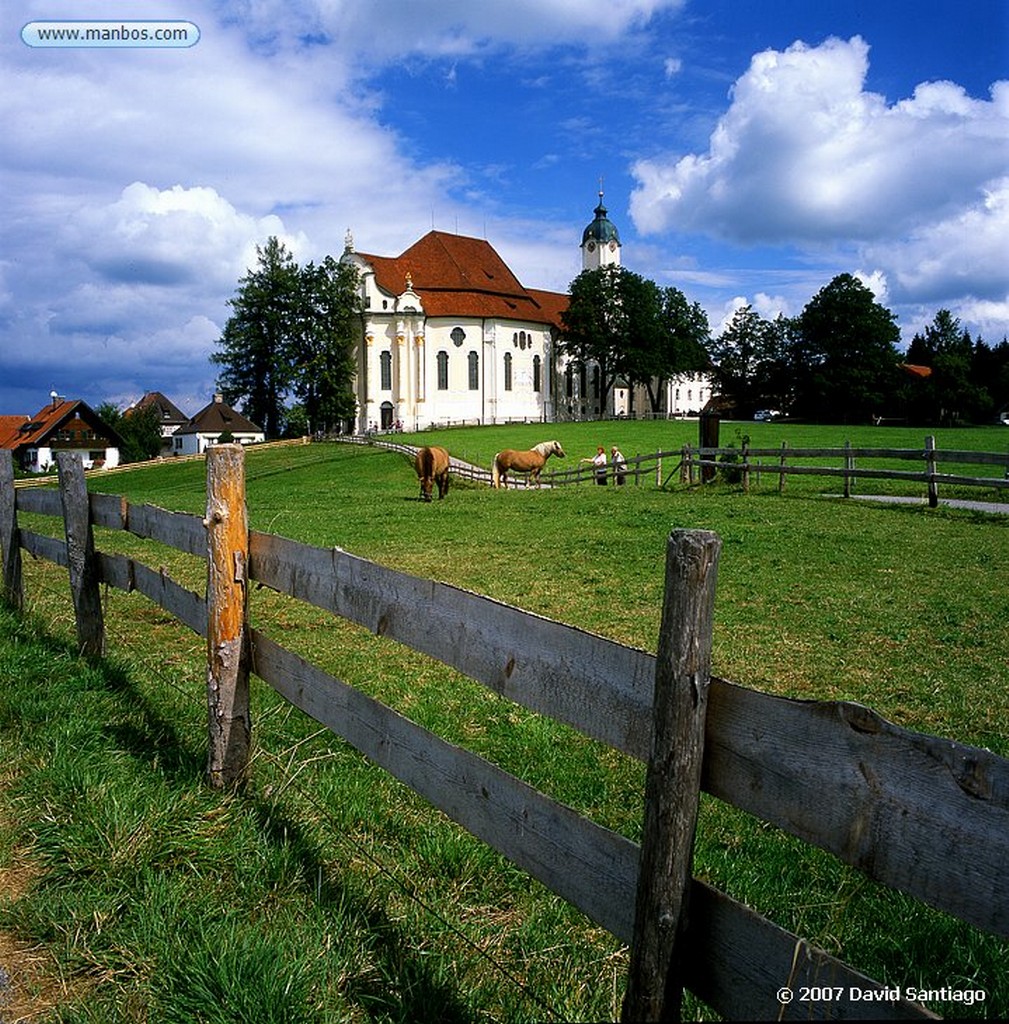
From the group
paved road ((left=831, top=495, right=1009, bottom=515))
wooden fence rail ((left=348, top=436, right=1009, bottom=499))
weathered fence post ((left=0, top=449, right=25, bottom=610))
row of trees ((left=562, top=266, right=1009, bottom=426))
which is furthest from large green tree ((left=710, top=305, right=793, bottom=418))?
weathered fence post ((left=0, top=449, right=25, bottom=610))

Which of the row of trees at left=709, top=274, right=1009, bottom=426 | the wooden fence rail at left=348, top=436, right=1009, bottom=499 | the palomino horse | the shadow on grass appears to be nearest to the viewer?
the shadow on grass

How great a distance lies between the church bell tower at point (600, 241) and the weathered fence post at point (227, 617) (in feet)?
347

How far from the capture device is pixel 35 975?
110 inches

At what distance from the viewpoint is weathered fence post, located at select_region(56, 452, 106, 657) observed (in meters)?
6.20

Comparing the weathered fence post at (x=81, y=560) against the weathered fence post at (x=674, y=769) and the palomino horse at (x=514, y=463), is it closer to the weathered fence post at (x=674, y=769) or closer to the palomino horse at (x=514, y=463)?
the weathered fence post at (x=674, y=769)

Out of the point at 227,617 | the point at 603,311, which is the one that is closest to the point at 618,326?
the point at 603,311

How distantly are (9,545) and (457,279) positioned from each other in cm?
7850

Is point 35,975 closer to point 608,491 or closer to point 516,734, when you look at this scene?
point 516,734

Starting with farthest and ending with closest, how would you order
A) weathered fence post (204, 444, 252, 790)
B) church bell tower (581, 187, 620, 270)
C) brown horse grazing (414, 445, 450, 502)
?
church bell tower (581, 187, 620, 270)
brown horse grazing (414, 445, 450, 502)
weathered fence post (204, 444, 252, 790)

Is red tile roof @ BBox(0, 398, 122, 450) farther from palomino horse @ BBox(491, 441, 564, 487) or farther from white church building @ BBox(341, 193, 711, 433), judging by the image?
palomino horse @ BBox(491, 441, 564, 487)

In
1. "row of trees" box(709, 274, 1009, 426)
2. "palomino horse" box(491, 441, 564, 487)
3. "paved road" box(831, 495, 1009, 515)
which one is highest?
"row of trees" box(709, 274, 1009, 426)

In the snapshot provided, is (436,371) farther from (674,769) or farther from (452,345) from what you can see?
(674,769)

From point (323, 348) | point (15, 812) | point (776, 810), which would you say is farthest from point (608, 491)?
point (323, 348)

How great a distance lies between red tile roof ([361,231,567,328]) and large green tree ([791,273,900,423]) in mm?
24458
